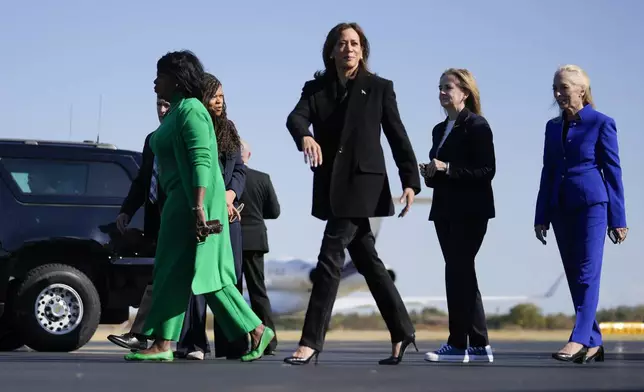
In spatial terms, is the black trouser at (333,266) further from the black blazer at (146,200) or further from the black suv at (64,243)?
the black suv at (64,243)

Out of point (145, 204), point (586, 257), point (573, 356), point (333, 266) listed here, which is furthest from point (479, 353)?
point (145, 204)

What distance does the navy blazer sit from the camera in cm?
983

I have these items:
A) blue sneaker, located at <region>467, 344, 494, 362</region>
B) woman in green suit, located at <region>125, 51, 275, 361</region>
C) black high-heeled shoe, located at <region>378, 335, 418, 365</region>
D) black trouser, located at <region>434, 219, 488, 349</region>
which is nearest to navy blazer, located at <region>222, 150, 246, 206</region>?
woman in green suit, located at <region>125, 51, 275, 361</region>

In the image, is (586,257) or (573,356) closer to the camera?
(573,356)

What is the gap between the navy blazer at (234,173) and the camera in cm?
983

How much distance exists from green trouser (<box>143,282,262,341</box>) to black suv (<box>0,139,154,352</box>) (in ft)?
11.4

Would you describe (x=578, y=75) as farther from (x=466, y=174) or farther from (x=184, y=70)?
(x=184, y=70)

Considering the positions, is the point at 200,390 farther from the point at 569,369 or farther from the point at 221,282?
the point at 569,369

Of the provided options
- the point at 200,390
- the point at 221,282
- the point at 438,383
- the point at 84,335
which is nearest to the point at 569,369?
the point at 438,383

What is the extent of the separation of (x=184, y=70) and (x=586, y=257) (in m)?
2.99

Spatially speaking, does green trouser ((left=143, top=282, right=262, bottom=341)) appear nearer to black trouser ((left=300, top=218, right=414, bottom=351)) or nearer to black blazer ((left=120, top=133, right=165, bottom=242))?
black trouser ((left=300, top=218, right=414, bottom=351))

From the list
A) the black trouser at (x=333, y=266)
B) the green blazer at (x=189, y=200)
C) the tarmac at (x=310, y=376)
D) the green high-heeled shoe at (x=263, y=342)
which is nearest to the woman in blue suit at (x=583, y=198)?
the tarmac at (x=310, y=376)

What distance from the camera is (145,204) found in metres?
9.95

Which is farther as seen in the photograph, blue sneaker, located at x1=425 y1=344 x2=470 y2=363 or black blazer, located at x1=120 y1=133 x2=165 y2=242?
black blazer, located at x1=120 y1=133 x2=165 y2=242
